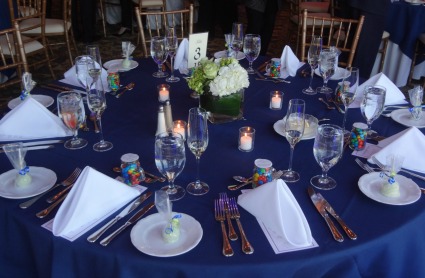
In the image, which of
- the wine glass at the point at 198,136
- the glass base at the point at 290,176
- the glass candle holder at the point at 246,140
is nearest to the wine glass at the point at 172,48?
the glass candle holder at the point at 246,140

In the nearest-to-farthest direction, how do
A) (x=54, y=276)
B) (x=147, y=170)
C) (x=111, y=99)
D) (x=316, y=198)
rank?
(x=54, y=276) < (x=316, y=198) < (x=147, y=170) < (x=111, y=99)

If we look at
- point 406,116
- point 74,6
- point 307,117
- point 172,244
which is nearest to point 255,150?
point 307,117

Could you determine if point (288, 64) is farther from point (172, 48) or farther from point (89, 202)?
point (89, 202)

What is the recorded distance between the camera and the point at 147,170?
1432 mm

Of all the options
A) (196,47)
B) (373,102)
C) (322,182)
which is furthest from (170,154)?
(196,47)

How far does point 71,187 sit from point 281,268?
2.17ft

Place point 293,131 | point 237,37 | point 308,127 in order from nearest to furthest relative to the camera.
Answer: point 293,131, point 308,127, point 237,37

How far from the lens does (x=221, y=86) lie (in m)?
1.63

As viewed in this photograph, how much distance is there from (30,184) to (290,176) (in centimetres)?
79

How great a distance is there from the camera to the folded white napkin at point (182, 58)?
2.26 meters

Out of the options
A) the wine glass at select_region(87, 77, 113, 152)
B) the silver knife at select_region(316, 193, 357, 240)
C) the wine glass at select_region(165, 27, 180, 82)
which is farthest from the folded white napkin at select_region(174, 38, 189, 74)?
the silver knife at select_region(316, 193, 357, 240)

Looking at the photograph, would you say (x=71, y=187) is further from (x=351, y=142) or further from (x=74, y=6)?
(x=74, y=6)

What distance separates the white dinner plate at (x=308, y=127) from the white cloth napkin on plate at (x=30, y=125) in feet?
2.51

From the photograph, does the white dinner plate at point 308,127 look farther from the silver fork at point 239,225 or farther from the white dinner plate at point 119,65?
the white dinner plate at point 119,65
